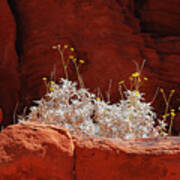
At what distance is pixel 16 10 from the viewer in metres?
5.93

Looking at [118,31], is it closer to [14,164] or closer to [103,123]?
[103,123]

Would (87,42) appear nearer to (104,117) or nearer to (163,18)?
(163,18)

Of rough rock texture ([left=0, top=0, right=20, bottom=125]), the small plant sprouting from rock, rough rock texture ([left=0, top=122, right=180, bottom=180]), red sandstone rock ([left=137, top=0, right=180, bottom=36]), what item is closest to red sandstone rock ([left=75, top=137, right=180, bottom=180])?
rough rock texture ([left=0, top=122, right=180, bottom=180])

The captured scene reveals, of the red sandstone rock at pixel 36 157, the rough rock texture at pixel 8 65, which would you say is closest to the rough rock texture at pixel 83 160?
the red sandstone rock at pixel 36 157

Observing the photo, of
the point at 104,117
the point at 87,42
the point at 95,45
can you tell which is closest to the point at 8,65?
the point at 87,42

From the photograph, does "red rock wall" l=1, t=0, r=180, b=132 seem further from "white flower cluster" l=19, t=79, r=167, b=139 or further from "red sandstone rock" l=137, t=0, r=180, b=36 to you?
"white flower cluster" l=19, t=79, r=167, b=139

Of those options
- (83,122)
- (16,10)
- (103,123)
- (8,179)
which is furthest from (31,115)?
(16,10)

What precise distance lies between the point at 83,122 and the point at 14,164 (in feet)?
5.30

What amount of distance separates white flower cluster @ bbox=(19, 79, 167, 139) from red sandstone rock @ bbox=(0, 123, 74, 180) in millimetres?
1237

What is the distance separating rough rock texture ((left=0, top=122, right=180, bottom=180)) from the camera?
199 cm

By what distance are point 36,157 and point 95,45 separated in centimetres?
359

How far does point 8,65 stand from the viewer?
557 centimetres

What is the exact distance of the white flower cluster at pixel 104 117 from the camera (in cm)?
330

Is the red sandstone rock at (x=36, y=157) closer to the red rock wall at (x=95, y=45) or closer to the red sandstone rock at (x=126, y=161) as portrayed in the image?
the red sandstone rock at (x=126, y=161)
